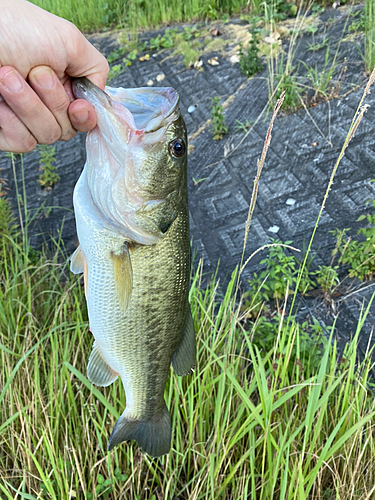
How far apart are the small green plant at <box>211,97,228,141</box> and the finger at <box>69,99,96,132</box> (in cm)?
294

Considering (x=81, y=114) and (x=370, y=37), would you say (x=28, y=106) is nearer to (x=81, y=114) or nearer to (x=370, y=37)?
(x=81, y=114)

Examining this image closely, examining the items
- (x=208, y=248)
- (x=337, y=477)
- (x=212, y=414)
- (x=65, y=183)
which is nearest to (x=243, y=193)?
(x=208, y=248)

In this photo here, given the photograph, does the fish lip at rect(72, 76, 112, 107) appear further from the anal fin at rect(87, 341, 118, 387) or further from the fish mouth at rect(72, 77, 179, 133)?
the anal fin at rect(87, 341, 118, 387)

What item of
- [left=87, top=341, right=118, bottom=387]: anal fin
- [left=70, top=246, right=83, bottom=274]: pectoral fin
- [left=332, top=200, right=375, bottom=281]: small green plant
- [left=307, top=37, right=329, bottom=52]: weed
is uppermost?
[left=307, top=37, right=329, bottom=52]: weed

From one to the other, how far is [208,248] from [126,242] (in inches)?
82.3

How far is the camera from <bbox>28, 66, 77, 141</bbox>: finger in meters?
1.18

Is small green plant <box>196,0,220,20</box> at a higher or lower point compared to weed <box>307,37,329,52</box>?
higher

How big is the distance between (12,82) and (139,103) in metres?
0.35

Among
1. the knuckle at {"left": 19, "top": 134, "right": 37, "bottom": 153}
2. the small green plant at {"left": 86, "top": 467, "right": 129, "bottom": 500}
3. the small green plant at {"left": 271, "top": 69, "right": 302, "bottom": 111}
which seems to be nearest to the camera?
the knuckle at {"left": 19, "top": 134, "right": 37, "bottom": 153}

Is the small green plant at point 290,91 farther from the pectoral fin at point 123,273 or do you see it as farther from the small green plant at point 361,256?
the pectoral fin at point 123,273

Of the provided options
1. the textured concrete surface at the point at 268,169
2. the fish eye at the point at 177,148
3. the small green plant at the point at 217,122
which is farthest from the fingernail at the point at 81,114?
the small green plant at the point at 217,122

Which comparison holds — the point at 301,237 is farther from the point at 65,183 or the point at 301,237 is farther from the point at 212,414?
the point at 65,183

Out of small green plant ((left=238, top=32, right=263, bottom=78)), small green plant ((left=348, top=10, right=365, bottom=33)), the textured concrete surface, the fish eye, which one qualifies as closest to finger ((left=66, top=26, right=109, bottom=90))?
the fish eye

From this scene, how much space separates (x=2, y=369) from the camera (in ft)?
7.46
